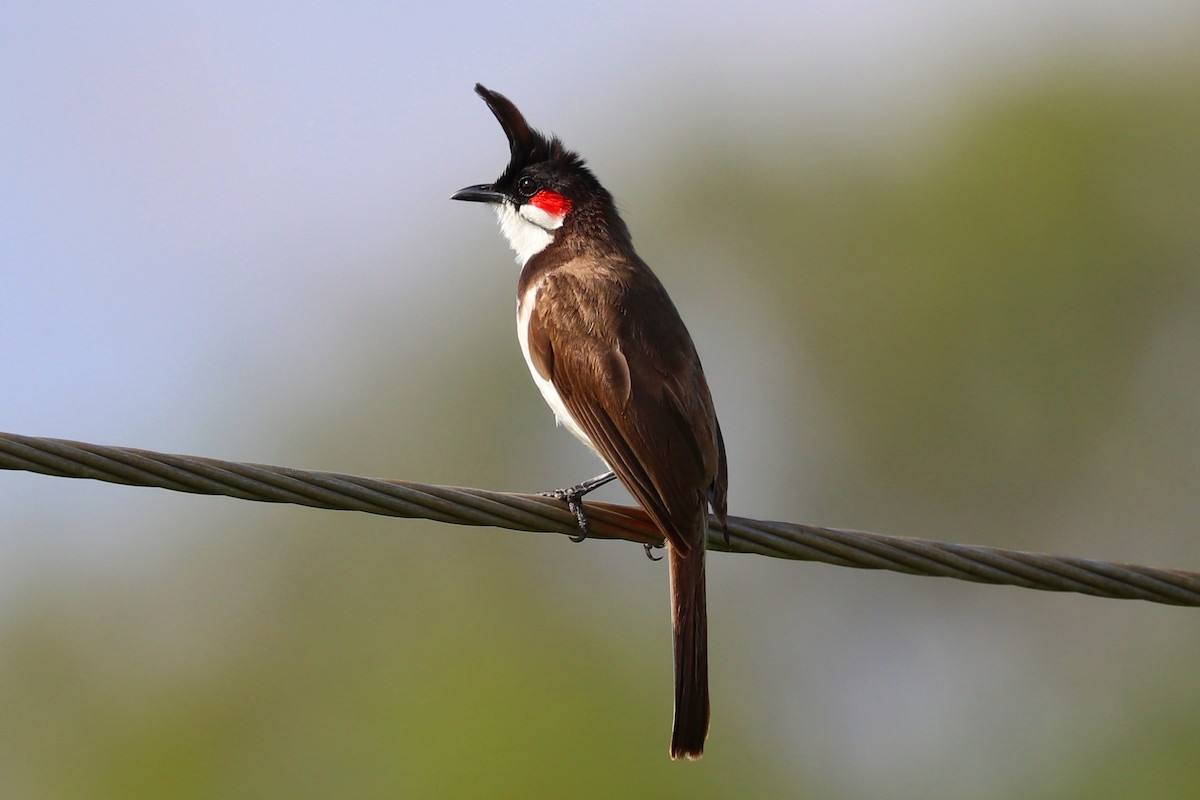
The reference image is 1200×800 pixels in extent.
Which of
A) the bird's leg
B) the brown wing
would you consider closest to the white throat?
the brown wing

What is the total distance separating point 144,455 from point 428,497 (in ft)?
2.03

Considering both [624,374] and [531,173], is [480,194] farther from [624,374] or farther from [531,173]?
[624,374]

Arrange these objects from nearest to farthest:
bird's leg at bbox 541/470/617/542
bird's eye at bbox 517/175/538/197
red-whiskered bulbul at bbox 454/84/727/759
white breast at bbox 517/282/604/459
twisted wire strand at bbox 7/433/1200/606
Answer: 1. twisted wire strand at bbox 7/433/1200/606
2. bird's leg at bbox 541/470/617/542
3. red-whiskered bulbul at bbox 454/84/727/759
4. white breast at bbox 517/282/604/459
5. bird's eye at bbox 517/175/538/197

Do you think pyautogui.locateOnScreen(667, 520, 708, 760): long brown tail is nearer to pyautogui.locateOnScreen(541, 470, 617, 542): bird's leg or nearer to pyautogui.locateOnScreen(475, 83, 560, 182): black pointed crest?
pyautogui.locateOnScreen(541, 470, 617, 542): bird's leg

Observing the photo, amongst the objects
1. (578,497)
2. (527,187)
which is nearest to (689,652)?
(578,497)

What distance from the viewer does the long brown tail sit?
4270 mm

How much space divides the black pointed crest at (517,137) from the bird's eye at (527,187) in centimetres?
8

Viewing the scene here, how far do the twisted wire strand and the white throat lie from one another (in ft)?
6.42

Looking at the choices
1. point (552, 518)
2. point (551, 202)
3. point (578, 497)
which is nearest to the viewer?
point (552, 518)

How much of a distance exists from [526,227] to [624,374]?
5.24ft

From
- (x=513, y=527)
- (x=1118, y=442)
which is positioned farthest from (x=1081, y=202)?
(x=513, y=527)

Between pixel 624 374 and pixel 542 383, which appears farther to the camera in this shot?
pixel 542 383

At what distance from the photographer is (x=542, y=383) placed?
16.7 feet

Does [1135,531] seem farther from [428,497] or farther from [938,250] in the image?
[428,497]
